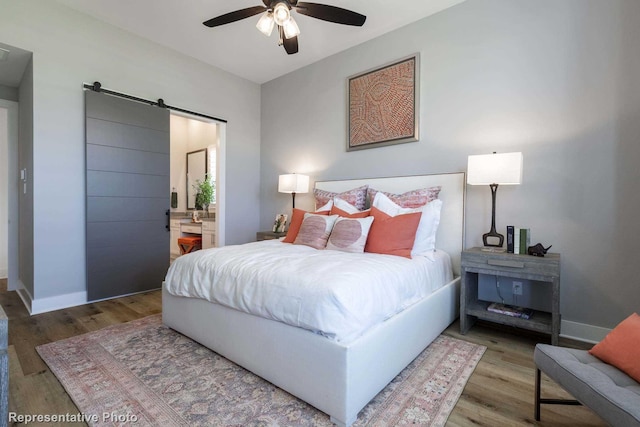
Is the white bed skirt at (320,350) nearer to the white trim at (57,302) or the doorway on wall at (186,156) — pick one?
the white trim at (57,302)

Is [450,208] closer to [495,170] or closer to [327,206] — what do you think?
[495,170]

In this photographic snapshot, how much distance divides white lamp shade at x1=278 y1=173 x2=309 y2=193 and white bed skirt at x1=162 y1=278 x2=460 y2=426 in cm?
199

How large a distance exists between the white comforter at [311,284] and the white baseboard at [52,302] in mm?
1524

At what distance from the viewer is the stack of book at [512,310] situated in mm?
2227

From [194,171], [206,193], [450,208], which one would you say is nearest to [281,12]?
[450,208]

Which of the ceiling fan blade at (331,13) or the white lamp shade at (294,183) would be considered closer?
the ceiling fan blade at (331,13)

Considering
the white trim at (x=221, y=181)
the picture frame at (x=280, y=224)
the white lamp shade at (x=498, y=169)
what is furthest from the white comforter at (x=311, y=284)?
the white trim at (x=221, y=181)

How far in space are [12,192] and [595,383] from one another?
5446 mm

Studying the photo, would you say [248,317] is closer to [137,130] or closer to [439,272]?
[439,272]

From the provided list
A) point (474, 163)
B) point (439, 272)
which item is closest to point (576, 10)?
point (474, 163)

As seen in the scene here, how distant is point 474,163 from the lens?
7.92ft

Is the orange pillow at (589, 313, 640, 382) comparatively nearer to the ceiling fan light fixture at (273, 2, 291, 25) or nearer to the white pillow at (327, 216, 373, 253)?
the white pillow at (327, 216, 373, 253)

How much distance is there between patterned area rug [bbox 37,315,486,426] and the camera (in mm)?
1451

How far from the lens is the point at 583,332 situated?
90.2 inches
